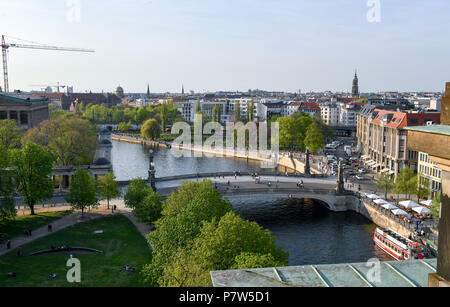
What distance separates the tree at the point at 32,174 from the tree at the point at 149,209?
9.93 meters

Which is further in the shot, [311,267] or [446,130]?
[311,267]

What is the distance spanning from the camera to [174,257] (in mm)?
25750

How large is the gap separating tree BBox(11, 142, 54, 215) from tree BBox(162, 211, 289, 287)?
23.0 m

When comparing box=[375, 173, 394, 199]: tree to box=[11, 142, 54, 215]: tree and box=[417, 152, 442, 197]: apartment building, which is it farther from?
box=[11, 142, 54, 215]: tree

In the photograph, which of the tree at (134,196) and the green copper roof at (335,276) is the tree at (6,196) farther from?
the green copper roof at (335,276)

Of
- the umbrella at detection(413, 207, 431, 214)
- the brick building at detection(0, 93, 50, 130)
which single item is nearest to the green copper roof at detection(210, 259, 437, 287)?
the umbrella at detection(413, 207, 431, 214)

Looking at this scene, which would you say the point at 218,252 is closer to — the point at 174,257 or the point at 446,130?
the point at 174,257

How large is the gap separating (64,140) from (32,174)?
682 inches

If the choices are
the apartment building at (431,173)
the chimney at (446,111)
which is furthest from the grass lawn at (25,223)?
the apartment building at (431,173)

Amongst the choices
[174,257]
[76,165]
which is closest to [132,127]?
[76,165]

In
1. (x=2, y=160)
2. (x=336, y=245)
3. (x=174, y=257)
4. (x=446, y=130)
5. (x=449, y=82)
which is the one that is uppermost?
(x=449, y=82)

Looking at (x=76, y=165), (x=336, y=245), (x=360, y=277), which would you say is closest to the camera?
(x=360, y=277)

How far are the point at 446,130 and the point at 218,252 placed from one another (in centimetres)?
2031

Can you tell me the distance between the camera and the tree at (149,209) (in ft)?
136
